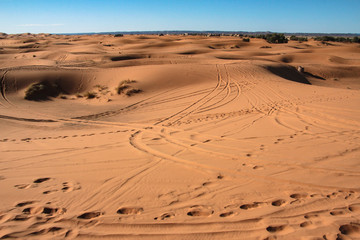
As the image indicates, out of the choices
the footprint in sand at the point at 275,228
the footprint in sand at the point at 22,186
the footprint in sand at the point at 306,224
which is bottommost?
the footprint in sand at the point at 275,228

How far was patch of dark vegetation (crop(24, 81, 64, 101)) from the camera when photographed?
1352cm

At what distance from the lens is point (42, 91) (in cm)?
1399

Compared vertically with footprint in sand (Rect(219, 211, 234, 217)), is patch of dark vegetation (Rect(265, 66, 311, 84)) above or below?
above

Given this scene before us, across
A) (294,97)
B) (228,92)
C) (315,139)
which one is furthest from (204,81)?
(315,139)

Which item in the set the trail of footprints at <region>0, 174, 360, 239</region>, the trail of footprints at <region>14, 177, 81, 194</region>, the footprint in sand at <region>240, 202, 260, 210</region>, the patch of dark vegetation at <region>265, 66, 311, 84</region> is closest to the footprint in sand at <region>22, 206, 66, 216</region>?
the trail of footprints at <region>0, 174, 360, 239</region>

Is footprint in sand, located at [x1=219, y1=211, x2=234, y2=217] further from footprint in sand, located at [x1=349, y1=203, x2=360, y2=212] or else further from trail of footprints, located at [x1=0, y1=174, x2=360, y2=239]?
footprint in sand, located at [x1=349, y1=203, x2=360, y2=212]

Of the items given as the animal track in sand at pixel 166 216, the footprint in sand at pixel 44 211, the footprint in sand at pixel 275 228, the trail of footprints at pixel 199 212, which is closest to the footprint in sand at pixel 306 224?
the trail of footprints at pixel 199 212

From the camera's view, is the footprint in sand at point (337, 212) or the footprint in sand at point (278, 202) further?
the footprint in sand at point (278, 202)

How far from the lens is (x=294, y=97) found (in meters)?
11.4

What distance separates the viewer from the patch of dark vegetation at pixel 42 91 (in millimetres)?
13516

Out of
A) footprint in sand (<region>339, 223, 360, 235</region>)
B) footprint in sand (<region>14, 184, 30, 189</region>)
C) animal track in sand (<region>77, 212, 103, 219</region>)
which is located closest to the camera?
footprint in sand (<region>339, 223, 360, 235</region>)

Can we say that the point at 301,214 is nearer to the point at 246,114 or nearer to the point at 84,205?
the point at 84,205

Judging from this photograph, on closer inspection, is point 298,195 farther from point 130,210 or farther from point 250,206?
point 130,210

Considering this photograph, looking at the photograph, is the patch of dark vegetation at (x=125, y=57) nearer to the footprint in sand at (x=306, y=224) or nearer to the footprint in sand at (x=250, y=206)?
the footprint in sand at (x=250, y=206)
